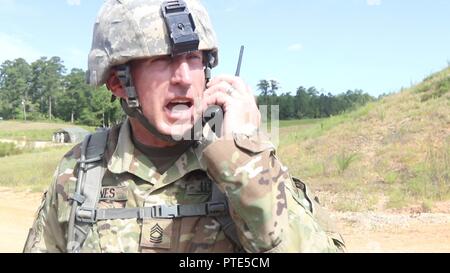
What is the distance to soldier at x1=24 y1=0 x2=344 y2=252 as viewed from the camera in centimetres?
176

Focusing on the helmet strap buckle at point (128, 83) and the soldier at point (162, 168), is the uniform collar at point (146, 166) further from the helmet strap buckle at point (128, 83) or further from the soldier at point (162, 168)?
the helmet strap buckle at point (128, 83)

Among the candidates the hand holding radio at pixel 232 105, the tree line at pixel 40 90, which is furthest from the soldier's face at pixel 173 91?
the tree line at pixel 40 90

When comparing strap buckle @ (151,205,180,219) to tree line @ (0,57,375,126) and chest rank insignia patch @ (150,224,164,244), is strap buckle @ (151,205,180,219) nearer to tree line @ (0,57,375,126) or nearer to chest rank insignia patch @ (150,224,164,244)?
chest rank insignia patch @ (150,224,164,244)

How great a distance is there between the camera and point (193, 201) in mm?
2107

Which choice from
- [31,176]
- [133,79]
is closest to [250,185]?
A: [133,79]

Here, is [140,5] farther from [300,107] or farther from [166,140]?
[300,107]

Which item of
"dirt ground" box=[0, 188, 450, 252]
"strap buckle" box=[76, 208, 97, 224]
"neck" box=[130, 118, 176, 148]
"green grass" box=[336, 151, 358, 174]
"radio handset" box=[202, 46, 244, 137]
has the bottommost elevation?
"dirt ground" box=[0, 188, 450, 252]

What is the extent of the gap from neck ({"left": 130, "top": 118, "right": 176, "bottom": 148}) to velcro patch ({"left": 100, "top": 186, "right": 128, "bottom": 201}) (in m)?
0.22

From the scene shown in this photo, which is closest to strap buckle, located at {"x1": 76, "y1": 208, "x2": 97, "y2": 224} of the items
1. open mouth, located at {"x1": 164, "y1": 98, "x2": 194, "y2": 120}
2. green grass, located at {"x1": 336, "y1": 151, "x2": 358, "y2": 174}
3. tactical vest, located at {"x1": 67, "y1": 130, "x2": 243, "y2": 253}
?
tactical vest, located at {"x1": 67, "y1": 130, "x2": 243, "y2": 253}

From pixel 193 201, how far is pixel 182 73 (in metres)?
0.52

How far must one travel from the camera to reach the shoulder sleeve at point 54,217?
84.4 inches

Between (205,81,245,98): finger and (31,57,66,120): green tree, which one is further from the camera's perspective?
(31,57,66,120): green tree

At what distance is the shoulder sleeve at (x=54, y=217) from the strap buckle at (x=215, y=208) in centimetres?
58
